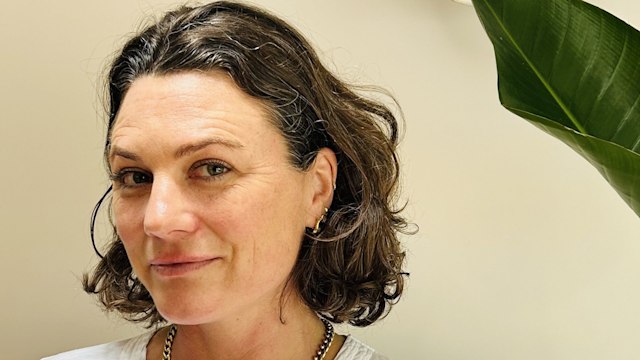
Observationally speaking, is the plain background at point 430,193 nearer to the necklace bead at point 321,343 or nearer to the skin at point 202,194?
the necklace bead at point 321,343

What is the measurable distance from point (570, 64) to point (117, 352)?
0.80 metres

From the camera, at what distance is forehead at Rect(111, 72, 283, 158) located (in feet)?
3.58

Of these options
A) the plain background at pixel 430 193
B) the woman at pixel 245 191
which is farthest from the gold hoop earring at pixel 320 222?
the plain background at pixel 430 193

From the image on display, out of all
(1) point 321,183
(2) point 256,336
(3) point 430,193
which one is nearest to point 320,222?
(1) point 321,183

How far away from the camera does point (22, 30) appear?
1.48 meters

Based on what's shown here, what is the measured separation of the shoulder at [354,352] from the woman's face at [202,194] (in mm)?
217

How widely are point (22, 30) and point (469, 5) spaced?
753mm

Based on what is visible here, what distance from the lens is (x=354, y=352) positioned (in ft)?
4.33

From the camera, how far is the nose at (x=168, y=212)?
3.48ft

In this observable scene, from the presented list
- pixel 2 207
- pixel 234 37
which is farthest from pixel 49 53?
pixel 234 37

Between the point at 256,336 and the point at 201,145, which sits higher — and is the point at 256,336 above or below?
below

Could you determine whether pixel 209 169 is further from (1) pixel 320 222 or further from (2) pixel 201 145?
(1) pixel 320 222

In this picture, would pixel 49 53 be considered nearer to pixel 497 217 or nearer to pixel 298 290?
pixel 298 290

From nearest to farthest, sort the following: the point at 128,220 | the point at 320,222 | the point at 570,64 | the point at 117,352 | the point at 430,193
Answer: the point at 570,64 < the point at 128,220 < the point at 320,222 < the point at 117,352 < the point at 430,193
